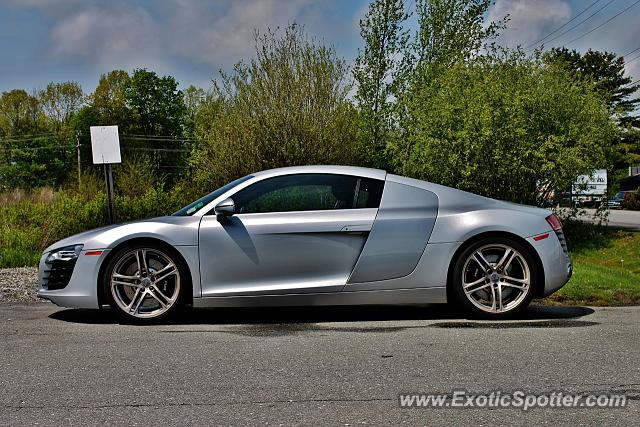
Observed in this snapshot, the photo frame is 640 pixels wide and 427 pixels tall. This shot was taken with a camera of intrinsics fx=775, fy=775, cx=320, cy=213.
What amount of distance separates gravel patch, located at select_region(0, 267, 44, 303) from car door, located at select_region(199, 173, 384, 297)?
9.62 ft

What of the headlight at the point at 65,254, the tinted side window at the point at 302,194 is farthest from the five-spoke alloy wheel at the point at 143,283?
the tinted side window at the point at 302,194

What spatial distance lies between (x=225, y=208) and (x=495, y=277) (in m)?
2.44

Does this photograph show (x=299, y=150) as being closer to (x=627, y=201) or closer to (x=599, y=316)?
(x=599, y=316)

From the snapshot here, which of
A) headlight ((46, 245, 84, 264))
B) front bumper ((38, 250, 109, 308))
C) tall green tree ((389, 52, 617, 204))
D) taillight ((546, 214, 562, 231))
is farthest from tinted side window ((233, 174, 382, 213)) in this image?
tall green tree ((389, 52, 617, 204))

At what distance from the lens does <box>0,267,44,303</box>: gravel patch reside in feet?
28.2

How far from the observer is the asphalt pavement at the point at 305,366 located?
394 centimetres

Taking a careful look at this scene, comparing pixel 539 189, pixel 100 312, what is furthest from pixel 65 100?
pixel 100 312

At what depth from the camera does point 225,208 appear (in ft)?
21.9

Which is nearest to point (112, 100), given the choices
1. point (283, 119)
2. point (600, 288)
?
point (283, 119)

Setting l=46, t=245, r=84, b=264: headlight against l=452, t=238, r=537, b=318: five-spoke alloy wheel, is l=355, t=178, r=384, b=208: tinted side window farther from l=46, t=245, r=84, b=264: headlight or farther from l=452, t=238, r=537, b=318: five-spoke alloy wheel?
l=46, t=245, r=84, b=264: headlight

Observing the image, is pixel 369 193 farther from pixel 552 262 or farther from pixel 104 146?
pixel 104 146

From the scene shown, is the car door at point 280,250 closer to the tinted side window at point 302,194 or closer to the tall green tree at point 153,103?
the tinted side window at point 302,194

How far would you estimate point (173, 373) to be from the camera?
4840mm

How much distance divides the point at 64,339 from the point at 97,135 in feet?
25.2
